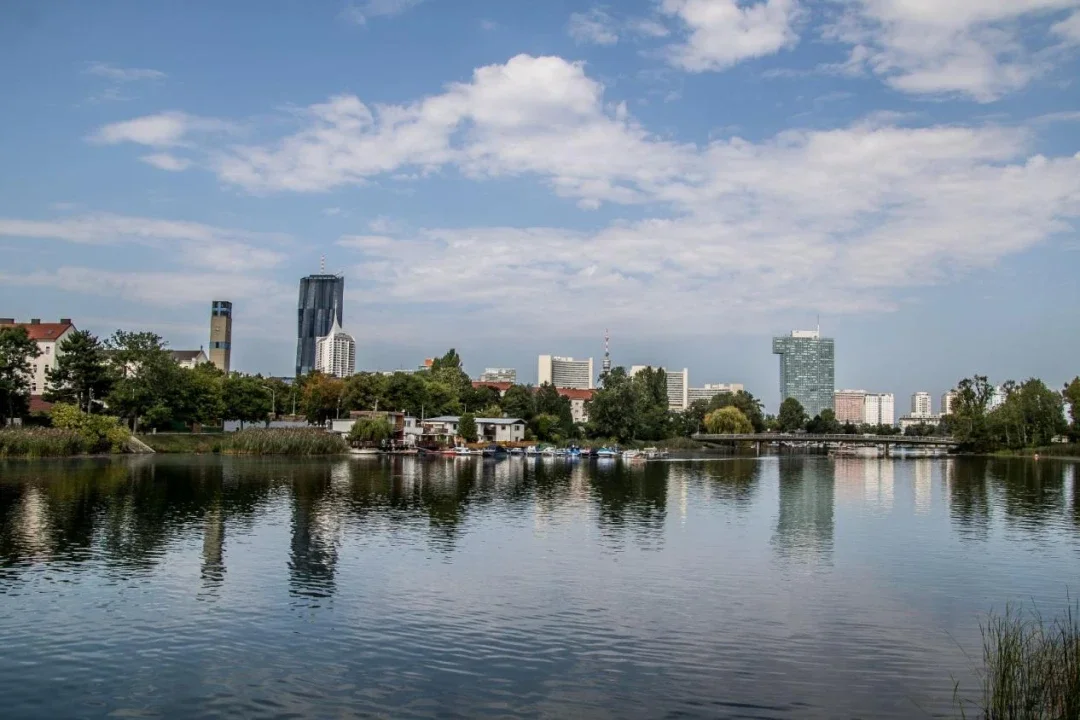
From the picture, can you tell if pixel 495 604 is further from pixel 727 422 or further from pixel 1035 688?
A: pixel 727 422

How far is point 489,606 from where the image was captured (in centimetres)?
2378

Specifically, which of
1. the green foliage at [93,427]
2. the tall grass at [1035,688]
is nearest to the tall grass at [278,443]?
the green foliage at [93,427]

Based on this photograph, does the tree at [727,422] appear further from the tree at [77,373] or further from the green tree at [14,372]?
the green tree at [14,372]

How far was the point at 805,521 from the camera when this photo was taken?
4591cm

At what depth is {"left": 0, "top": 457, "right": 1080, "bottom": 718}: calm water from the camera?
16547 mm

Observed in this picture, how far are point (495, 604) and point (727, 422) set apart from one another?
166 metres

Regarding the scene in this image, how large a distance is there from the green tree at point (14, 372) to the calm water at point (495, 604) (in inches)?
1872

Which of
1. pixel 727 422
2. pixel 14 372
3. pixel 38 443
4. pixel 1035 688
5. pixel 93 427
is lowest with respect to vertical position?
pixel 1035 688

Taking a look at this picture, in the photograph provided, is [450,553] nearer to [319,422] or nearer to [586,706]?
[586,706]

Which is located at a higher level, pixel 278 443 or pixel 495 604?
pixel 278 443

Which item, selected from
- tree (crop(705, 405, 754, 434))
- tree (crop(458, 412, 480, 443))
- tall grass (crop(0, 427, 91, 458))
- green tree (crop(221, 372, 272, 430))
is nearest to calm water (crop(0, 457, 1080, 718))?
tall grass (crop(0, 427, 91, 458))

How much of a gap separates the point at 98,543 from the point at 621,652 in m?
23.0

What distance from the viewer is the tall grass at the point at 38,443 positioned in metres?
79.1

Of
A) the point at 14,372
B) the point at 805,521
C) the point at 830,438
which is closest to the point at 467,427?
the point at 14,372
